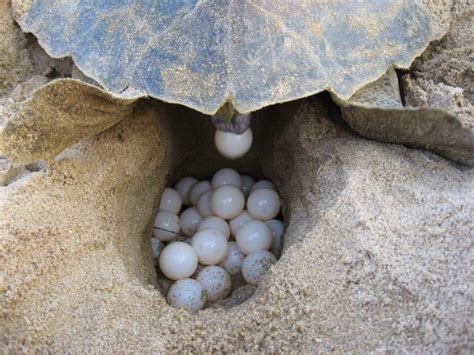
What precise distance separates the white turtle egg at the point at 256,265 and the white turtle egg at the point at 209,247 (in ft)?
0.26

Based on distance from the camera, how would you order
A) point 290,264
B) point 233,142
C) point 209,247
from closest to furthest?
point 290,264, point 209,247, point 233,142

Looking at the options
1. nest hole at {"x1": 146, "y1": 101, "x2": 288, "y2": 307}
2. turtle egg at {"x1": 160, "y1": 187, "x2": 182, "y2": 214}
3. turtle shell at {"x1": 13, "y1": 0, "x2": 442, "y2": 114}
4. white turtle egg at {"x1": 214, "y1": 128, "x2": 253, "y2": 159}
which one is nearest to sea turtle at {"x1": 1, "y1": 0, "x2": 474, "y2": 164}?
turtle shell at {"x1": 13, "y1": 0, "x2": 442, "y2": 114}

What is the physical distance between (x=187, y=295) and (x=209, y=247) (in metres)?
0.17

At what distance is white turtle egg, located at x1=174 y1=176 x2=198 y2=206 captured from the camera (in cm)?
163

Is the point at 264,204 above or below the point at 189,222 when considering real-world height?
above

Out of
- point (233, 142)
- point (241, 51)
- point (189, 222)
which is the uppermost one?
point (241, 51)

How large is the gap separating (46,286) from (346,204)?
0.65 meters

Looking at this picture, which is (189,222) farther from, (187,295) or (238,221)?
(187,295)

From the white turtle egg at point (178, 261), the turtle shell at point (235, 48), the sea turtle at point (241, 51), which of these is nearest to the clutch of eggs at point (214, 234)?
the white turtle egg at point (178, 261)

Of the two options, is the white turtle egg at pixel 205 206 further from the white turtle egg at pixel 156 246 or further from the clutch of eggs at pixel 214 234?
the white turtle egg at pixel 156 246

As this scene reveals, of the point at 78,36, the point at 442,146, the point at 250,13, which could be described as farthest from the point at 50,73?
the point at 442,146

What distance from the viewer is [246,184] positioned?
162 cm

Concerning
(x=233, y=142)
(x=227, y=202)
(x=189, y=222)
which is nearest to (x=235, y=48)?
(x=233, y=142)

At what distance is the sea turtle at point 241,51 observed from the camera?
1150 millimetres
